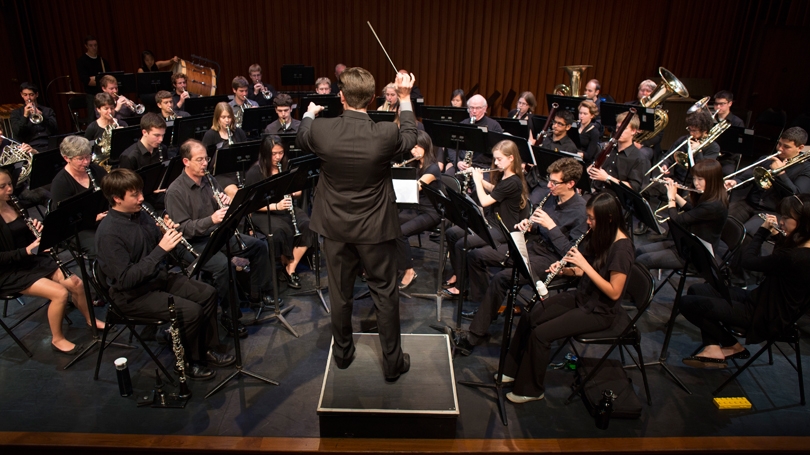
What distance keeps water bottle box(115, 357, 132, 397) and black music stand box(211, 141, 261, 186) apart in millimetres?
1992

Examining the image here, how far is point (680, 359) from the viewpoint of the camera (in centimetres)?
399

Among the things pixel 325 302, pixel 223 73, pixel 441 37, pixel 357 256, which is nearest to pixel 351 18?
pixel 441 37

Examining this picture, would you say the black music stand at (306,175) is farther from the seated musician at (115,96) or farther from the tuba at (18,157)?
the seated musician at (115,96)

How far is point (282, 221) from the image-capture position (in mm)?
5016

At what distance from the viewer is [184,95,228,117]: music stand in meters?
6.99

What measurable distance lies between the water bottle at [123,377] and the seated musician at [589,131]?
5.51 metres

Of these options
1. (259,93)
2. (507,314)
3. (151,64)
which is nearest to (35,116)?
(151,64)

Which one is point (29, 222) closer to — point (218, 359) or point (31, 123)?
point (218, 359)

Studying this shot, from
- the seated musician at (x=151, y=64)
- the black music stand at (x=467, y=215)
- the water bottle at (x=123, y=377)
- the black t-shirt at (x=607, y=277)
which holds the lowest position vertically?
the water bottle at (x=123, y=377)

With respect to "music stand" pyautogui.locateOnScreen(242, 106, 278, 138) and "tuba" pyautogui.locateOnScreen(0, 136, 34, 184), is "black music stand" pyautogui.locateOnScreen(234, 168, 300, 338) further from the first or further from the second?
"music stand" pyautogui.locateOnScreen(242, 106, 278, 138)

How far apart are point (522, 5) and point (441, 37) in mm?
1765

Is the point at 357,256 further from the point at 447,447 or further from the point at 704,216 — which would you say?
Result: the point at 704,216

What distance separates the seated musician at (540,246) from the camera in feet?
13.0

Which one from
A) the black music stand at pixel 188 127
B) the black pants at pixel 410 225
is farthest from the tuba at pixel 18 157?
the black pants at pixel 410 225
